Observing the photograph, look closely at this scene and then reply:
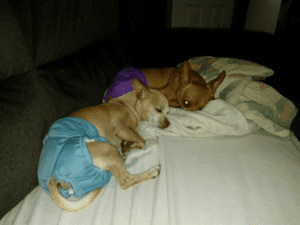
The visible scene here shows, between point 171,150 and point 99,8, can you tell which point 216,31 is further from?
point 171,150

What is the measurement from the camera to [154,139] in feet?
5.16

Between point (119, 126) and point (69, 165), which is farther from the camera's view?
point (119, 126)

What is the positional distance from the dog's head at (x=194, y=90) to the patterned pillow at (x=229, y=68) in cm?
23

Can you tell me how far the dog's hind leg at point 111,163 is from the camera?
1102mm

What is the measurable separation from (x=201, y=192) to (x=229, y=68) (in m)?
1.42

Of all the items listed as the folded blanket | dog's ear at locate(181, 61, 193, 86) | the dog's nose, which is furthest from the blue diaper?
the folded blanket

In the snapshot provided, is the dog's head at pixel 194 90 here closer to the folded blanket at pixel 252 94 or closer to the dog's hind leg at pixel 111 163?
the folded blanket at pixel 252 94

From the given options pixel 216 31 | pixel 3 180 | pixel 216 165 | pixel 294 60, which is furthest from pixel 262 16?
pixel 3 180

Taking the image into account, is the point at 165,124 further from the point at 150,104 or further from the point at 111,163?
the point at 111,163

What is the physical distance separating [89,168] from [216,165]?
0.81 meters

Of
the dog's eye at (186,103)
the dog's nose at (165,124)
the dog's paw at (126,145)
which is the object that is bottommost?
the dog's paw at (126,145)

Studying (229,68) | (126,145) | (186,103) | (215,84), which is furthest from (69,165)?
(229,68)

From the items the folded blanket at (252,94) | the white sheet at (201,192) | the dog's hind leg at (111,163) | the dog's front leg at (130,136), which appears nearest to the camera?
the white sheet at (201,192)

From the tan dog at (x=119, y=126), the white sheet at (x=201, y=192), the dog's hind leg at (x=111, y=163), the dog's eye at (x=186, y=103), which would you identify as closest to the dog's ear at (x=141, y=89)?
the tan dog at (x=119, y=126)
